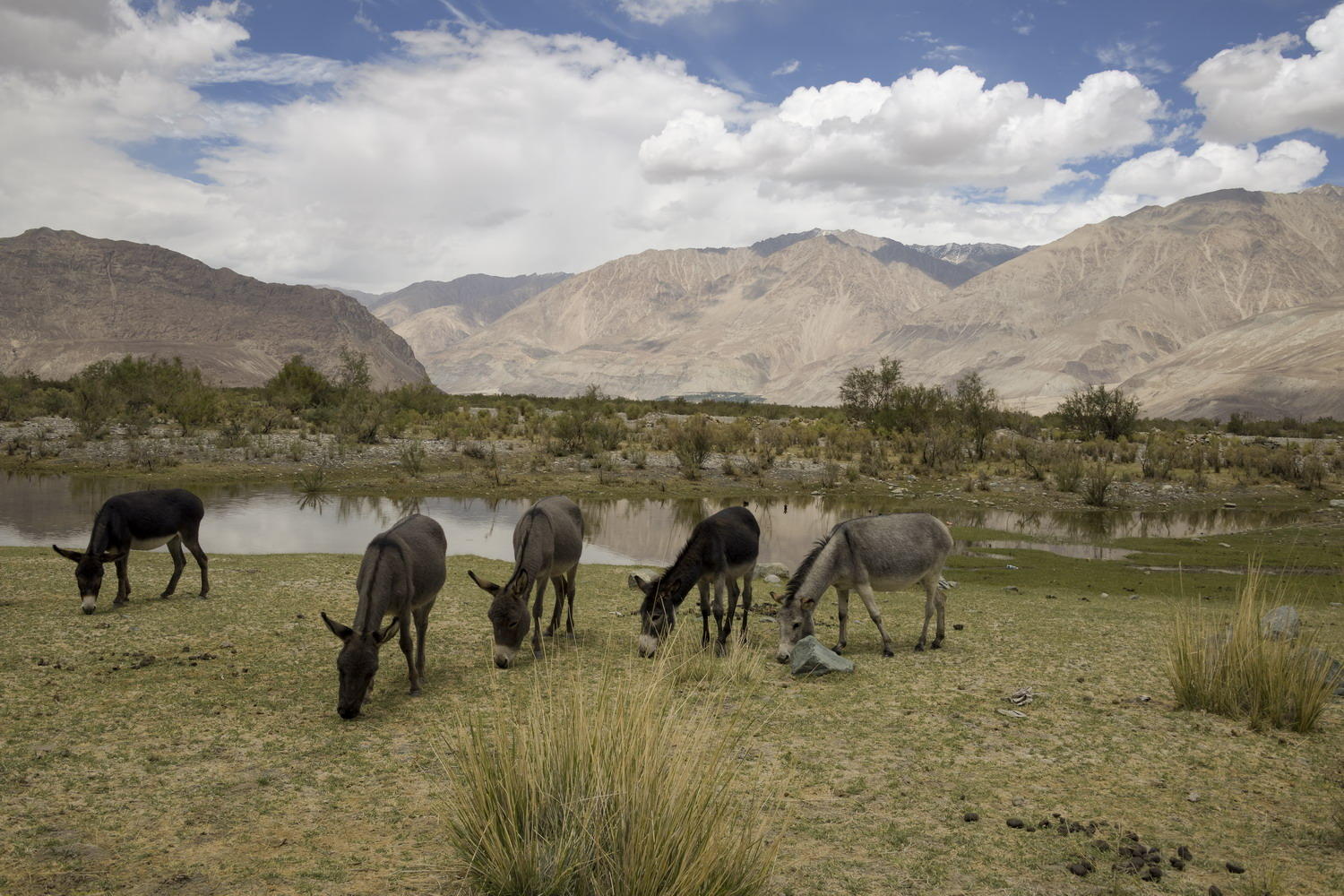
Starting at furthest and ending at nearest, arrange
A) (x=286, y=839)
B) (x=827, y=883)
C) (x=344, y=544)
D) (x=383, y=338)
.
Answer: (x=383, y=338) → (x=344, y=544) → (x=286, y=839) → (x=827, y=883)

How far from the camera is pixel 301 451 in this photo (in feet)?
118

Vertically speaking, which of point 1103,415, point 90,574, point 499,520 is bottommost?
point 499,520

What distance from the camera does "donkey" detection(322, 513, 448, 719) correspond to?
8055 millimetres

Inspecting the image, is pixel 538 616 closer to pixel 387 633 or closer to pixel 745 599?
pixel 387 633

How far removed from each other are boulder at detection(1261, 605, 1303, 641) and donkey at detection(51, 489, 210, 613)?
13808 millimetres

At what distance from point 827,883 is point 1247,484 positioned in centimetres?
4136

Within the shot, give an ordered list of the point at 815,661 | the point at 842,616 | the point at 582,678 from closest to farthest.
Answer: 1. the point at 582,678
2. the point at 815,661
3. the point at 842,616

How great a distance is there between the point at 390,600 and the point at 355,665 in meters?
0.87

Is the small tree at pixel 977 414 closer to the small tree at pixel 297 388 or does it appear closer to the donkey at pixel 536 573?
the donkey at pixel 536 573

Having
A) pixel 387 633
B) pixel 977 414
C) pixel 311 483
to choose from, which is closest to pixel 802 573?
pixel 387 633

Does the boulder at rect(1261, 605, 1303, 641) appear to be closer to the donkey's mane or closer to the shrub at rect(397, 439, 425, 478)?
the donkey's mane

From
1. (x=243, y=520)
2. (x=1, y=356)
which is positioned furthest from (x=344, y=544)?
(x=1, y=356)

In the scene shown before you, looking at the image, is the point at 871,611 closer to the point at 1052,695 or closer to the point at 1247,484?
the point at 1052,695

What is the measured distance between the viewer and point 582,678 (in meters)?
6.82
